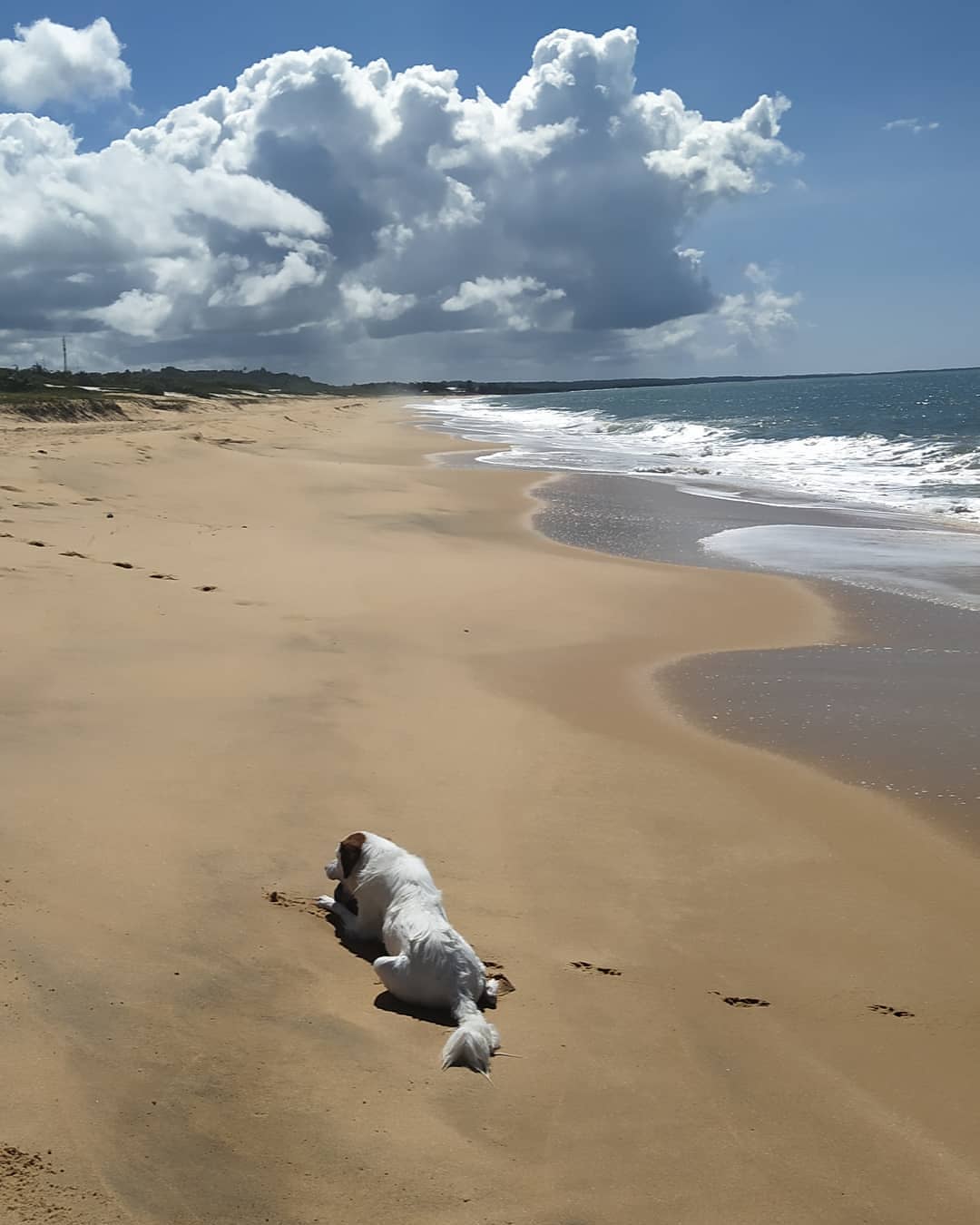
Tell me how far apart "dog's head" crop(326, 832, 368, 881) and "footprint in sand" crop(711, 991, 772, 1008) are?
1.46 meters

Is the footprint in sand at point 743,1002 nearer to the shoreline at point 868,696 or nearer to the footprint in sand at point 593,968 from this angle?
the footprint in sand at point 593,968

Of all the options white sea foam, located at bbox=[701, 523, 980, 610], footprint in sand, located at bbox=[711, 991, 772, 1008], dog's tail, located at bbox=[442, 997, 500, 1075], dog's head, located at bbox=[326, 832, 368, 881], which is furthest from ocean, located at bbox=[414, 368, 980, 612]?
dog's tail, located at bbox=[442, 997, 500, 1075]

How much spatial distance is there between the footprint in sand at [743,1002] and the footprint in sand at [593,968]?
1.25ft

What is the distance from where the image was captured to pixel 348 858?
4.21 metres

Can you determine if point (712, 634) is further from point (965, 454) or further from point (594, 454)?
point (594, 454)

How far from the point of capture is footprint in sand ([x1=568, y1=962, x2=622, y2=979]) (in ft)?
13.0

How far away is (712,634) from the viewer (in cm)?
984

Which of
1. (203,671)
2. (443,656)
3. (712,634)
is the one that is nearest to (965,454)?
(712,634)

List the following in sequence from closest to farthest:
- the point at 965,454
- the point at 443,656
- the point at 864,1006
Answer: the point at 864,1006, the point at 443,656, the point at 965,454

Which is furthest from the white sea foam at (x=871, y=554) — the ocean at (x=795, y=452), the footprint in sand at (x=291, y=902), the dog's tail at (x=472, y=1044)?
the dog's tail at (x=472, y=1044)

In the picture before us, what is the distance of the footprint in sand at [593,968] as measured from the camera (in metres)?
3.96

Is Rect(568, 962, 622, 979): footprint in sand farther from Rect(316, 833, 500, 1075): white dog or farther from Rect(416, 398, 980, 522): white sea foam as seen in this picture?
Rect(416, 398, 980, 522): white sea foam

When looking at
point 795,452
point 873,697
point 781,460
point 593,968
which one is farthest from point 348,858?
point 795,452

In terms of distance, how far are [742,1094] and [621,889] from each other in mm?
1399
